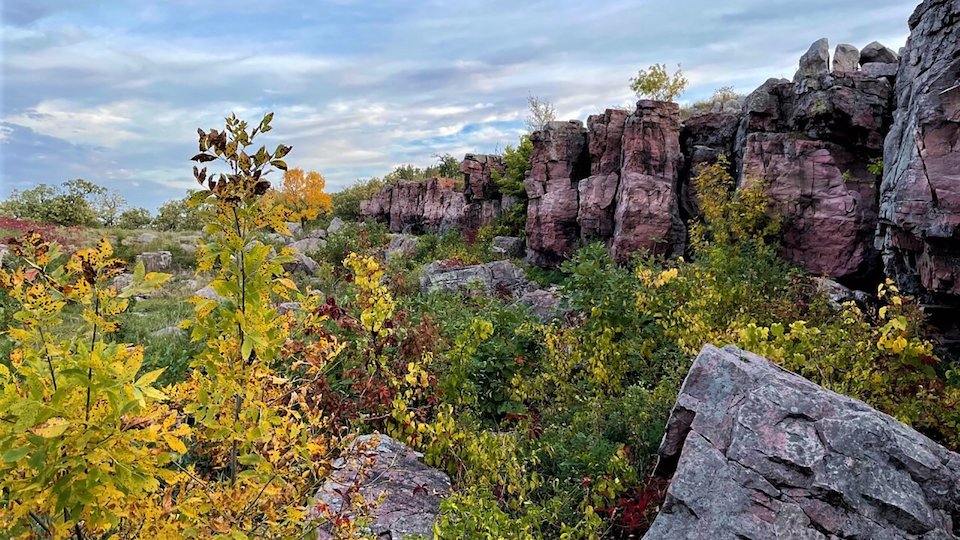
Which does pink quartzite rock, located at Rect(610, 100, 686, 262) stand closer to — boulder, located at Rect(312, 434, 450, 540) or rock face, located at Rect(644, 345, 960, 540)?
rock face, located at Rect(644, 345, 960, 540)

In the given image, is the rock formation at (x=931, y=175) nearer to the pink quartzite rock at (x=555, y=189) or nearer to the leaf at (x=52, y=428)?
the leaf at (x=52, y=428)

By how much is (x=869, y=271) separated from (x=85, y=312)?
1128 cm

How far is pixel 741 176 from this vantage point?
1106 centimetres

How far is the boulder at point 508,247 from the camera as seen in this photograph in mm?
17706

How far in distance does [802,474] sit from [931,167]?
14.9ft

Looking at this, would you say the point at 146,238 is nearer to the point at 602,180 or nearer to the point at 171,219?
the point at 171,219

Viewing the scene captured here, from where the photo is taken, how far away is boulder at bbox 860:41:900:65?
11731 millimetres

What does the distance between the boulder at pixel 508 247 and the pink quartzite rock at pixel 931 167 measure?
38.4ft

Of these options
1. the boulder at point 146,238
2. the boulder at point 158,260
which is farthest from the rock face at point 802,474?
the boulder at point 146,238

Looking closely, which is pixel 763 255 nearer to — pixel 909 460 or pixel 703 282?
pixel 703 282

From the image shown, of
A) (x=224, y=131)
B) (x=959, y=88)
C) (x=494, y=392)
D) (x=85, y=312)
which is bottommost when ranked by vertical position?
(x=494, y=392)

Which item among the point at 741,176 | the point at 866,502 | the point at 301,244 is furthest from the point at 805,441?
the point at 301,244

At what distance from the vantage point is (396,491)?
3.72 meters

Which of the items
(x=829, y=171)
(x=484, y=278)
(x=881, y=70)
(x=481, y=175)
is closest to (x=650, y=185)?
(x=829, y=171)
